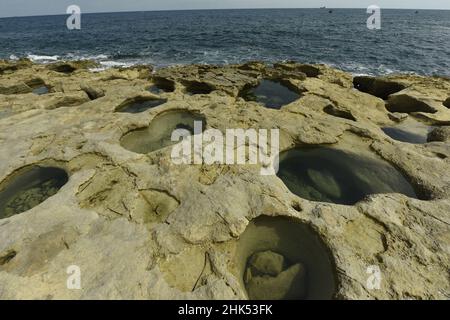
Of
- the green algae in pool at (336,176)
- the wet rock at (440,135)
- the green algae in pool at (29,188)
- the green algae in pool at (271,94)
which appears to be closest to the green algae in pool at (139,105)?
the green algae in pool at (271,94)

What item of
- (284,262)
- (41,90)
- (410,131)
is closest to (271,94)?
(410,131)

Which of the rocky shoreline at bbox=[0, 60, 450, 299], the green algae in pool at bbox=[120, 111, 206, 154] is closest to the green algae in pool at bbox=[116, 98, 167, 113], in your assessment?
the rocky shoreline at bbox=[0, 60, 450, 299]

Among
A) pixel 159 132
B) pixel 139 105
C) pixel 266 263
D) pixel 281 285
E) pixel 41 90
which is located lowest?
pixel 281 285

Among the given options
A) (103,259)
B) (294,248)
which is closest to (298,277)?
(294,248)

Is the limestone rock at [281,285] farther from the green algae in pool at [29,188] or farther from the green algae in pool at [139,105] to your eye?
the green algae in pool at [139,105]

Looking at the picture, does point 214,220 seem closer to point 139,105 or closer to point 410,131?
point 139,105

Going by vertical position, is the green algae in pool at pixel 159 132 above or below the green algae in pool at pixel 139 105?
below

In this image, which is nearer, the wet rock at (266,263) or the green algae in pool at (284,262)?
the green algae in pool at (284,262)
